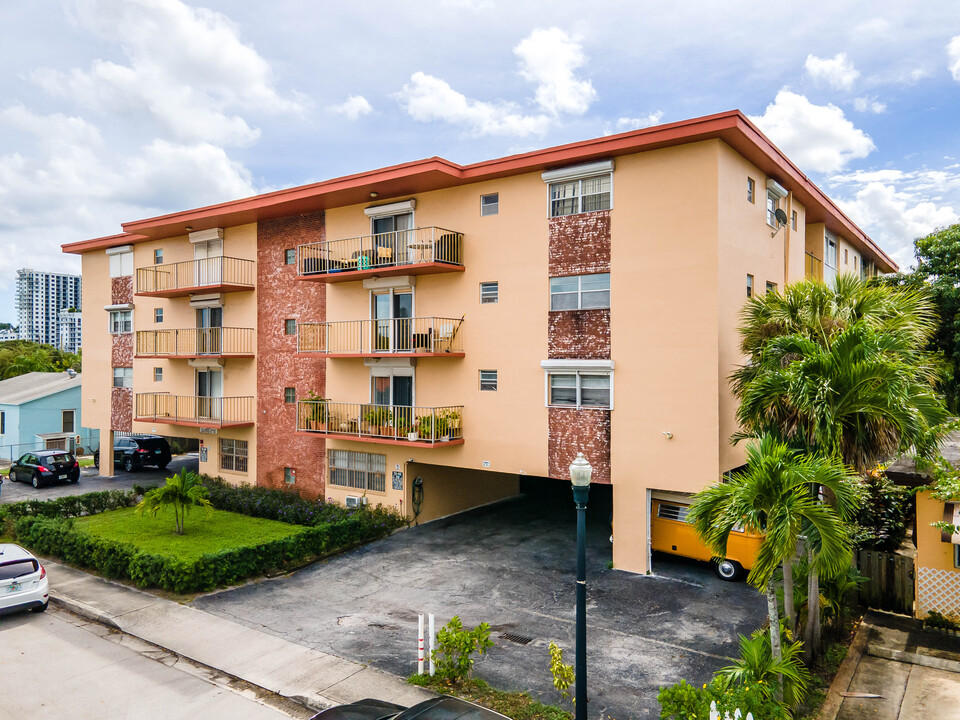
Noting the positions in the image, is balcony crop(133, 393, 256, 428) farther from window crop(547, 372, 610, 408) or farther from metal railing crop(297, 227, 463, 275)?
window crop(547, 372, 610, 408)

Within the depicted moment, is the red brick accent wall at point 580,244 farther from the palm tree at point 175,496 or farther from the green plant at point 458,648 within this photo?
the palm tree at point 175,496

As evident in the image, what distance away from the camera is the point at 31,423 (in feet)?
119

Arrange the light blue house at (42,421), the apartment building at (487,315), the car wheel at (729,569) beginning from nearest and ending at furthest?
the car wheel at (729,569) < the apartment building at (487,315) < the light blue house at (42,421)

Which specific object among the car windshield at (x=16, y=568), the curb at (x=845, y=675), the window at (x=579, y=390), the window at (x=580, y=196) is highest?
the window at (x=580, y=196)

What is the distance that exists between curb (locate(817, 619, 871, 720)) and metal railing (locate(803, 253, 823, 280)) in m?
13.5

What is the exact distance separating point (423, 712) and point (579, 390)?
10945 mm

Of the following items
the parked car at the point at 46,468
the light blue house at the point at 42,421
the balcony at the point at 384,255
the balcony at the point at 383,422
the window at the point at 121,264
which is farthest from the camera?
the light blue house at the point at 42,421

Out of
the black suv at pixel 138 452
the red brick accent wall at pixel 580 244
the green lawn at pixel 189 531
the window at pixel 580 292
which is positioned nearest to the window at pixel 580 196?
the red brick accent wall at pixel 580 244

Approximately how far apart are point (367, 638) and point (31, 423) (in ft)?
110

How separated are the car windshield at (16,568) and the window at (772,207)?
2069 cm

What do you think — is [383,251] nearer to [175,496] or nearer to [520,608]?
[175,496]

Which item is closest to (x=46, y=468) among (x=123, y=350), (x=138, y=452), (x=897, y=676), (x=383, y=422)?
(x=138, y=452)

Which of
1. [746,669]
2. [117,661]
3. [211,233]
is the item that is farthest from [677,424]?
[211,233]

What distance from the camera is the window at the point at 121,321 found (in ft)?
97.5
